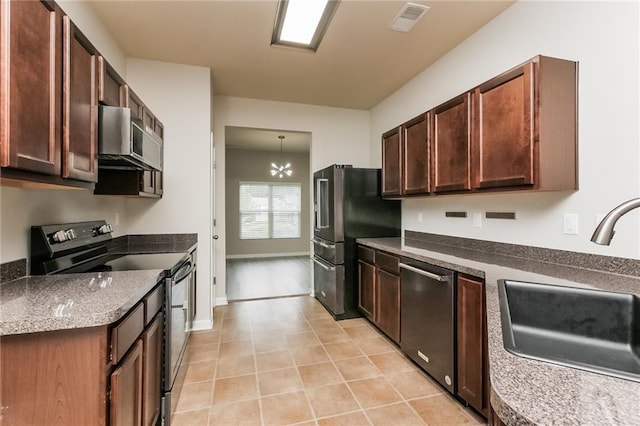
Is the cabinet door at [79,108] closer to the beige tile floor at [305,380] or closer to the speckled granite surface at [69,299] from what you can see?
the speckled granite surface at [69,299]

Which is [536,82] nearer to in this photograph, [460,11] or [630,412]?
[460,11]

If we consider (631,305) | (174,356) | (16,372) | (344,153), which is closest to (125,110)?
(16,372)

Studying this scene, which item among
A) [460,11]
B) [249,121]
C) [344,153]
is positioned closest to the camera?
[460,11]

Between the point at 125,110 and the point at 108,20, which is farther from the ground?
the point at 108,20

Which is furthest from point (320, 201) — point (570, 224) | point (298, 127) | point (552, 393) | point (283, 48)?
point (552, 393)

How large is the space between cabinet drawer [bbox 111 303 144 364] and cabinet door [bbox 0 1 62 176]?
70cm

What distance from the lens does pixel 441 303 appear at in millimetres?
2057

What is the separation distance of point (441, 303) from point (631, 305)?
1.07 meters

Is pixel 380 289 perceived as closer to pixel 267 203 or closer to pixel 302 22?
pixel 302 22

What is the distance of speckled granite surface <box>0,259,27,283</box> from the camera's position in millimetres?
1440

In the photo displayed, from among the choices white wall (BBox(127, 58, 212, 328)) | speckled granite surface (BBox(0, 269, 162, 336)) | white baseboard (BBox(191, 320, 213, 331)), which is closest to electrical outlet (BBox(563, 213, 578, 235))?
speckled granite surface (BBox(0, 269, 162, 336))

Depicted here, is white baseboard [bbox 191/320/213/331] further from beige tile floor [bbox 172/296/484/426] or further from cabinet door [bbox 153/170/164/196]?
cabinet door [bbox 153/170/164/196]

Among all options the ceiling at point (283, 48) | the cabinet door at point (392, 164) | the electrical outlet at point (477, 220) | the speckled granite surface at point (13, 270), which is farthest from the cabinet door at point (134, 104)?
the electrical outlet at point (477, 220)

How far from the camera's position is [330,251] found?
3.54m
